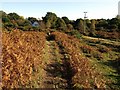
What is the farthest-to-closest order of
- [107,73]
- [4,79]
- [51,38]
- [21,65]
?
[51,38], [107,73], [21,65], [4,79]

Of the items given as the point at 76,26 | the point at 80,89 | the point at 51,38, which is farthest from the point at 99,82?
the point at 76,26

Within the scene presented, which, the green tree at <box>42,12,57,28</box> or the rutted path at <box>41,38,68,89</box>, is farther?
the green tree at <box>42,12,57,28</box>

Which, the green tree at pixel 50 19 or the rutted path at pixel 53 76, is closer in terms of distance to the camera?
the rutted path at pixel 53 76

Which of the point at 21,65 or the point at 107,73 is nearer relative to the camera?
the point at 21,65

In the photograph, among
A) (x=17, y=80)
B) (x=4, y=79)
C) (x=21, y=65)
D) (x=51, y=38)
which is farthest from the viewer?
(x=51, y=38)

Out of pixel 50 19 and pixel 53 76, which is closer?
pixel 53 76

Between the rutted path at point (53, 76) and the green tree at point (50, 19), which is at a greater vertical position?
the green tree at point (50, 19)

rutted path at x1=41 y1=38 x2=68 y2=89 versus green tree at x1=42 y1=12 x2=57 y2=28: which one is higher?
green tree at x1=42 y1=12 x2=57 y2=28

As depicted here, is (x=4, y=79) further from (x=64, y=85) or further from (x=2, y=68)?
(x=64, y=85)

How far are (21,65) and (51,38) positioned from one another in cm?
2950

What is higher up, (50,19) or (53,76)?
(50,19)

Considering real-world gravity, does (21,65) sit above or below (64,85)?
above

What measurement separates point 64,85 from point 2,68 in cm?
340

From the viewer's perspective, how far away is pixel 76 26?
83.7 m
